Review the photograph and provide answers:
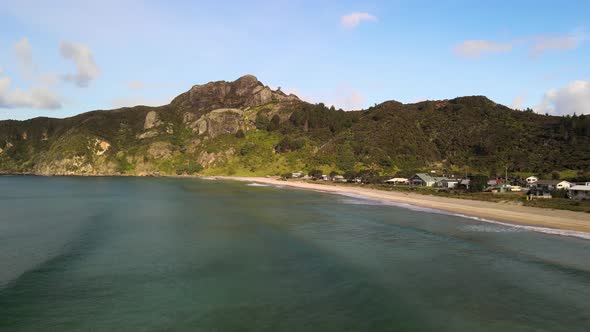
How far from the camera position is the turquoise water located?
1895 centimetres

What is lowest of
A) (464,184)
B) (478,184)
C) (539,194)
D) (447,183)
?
(539,194)

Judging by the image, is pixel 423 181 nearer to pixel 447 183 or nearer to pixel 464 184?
pixel 447 183

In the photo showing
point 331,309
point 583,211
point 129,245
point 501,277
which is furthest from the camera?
point 583,211

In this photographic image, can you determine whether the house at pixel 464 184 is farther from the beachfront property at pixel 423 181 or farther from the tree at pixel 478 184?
the beachfront property at pixel 423 181

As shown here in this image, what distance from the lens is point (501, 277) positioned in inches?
1029

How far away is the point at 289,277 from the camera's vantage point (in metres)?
25.6

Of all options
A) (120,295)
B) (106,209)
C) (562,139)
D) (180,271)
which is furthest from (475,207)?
(562,139)

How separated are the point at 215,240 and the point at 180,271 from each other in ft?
34.4

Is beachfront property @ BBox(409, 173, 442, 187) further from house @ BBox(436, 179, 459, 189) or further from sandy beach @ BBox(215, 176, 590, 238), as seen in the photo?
sandy beach @ BBox(215, 176, 590, 238)

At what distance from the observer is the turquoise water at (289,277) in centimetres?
1895

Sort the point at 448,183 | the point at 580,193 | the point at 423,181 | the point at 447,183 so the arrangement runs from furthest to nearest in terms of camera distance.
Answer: the point at 423,181 → the point at 447,183 → the point at 448,183 → the point at 580,193

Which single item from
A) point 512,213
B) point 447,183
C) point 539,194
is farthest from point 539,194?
point 447,183

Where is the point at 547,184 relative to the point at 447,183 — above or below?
above

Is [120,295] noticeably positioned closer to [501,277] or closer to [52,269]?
[52,269]
